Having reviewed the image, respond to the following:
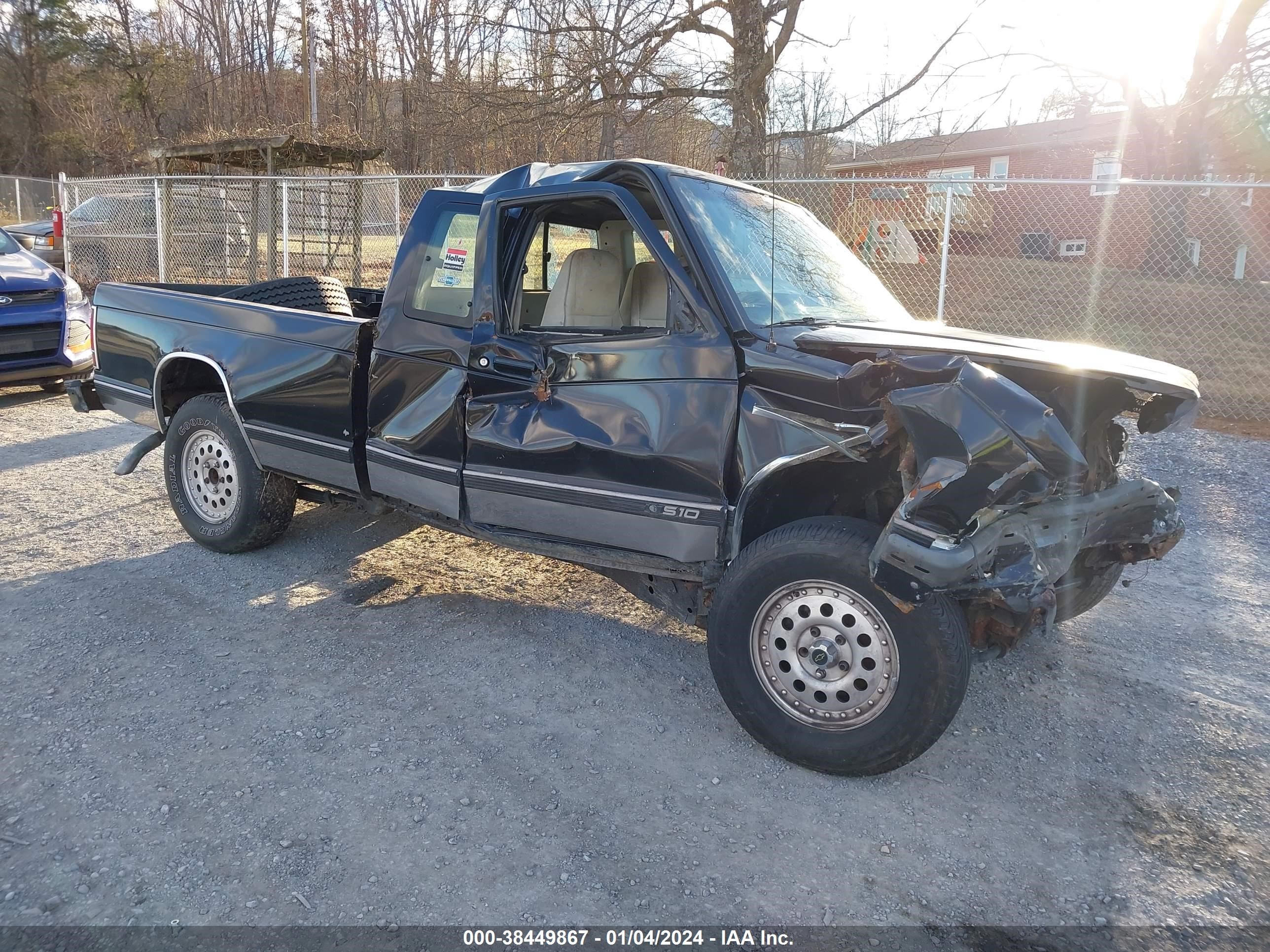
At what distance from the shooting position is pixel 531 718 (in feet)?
12.1

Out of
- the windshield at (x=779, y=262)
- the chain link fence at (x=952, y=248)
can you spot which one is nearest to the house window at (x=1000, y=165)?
the chain link fence at (x=952, y=248)

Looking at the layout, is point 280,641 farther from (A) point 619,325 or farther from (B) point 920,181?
(B) point 920,181

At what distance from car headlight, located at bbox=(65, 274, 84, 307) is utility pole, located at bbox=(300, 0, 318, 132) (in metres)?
19.6

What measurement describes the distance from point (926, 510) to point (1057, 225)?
24.9 m

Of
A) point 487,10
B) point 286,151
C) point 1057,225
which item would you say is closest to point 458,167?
point 286,151

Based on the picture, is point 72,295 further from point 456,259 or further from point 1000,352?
point 1000,352

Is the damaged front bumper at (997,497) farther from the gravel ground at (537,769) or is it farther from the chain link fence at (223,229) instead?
the chain link fence at (223,229)

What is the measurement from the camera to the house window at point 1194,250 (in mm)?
16697

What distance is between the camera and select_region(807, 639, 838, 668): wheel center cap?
126 inches

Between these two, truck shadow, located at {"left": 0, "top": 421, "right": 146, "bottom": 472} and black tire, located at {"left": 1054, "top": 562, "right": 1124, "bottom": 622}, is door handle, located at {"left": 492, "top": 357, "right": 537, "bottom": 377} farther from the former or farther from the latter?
truck shadow, located at {"left": 0, "top": 421, "right": 146, "bottom": 472}

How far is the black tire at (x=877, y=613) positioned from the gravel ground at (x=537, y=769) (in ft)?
0.52

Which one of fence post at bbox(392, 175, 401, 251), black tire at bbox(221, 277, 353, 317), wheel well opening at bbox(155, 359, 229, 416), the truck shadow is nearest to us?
wheel well opening at bbox(155, 359, 229, 416)

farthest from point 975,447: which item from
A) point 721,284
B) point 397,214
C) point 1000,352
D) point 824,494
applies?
point 397,214

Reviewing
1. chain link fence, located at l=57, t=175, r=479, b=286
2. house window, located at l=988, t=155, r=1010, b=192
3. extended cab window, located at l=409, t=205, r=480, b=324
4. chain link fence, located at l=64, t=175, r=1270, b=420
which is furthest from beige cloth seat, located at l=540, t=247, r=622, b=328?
house window, located at l=988, t=155, r=1010, b=192
